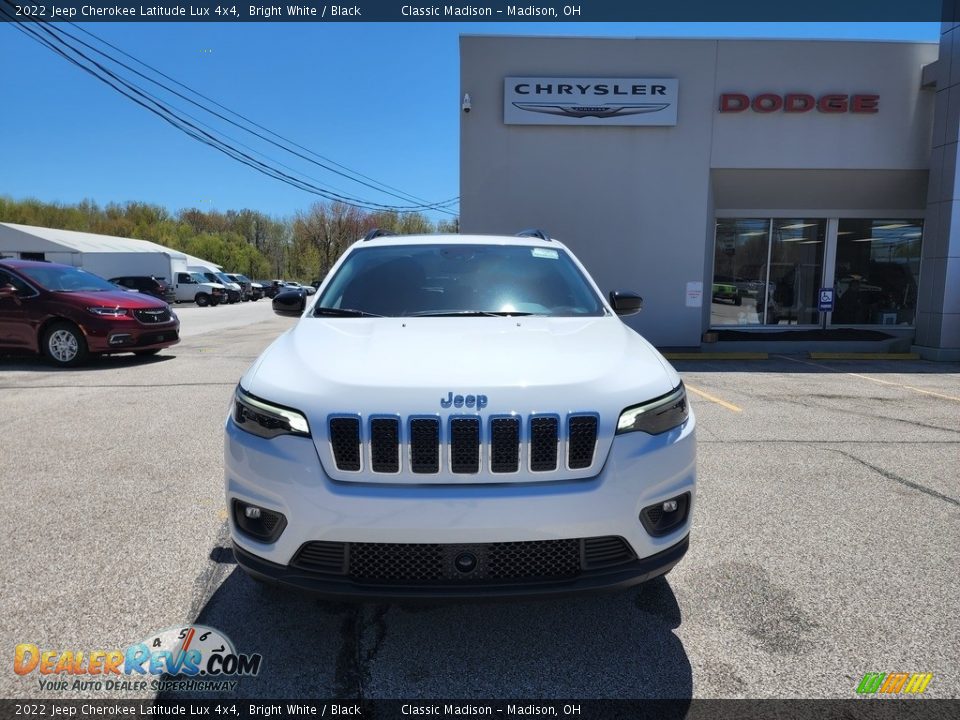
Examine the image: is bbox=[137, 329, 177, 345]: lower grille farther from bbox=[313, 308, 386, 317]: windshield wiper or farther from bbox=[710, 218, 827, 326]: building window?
bbox=[710, 218, 827, 326]: building window

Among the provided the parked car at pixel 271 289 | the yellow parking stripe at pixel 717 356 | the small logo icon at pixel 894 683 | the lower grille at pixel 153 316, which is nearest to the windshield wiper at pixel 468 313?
the small logo icon at pixel 894 683

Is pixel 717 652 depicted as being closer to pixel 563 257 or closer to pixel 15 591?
pixel 563 257

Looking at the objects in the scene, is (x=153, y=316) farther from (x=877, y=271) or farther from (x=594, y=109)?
(x=877, y=271)

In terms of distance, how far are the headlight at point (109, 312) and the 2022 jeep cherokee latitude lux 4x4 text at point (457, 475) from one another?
8810 millimetres

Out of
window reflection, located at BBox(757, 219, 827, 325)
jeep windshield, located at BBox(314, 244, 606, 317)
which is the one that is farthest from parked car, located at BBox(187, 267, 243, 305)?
jeep windshield, located at BBox(314, 244, 606, 317)

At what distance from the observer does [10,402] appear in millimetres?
7188

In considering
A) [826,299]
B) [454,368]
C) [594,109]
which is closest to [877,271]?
[826,299]

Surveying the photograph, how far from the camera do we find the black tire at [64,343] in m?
9.79

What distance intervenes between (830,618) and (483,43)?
490 inches

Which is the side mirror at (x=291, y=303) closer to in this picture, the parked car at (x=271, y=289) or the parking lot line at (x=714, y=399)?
the parking lot line at (x=714, y=399)

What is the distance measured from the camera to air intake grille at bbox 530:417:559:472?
2238 millimetres

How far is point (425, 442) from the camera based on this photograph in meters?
2.22

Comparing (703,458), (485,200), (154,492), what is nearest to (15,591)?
(154,492)

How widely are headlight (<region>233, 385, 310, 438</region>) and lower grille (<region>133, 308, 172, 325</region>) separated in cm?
905
